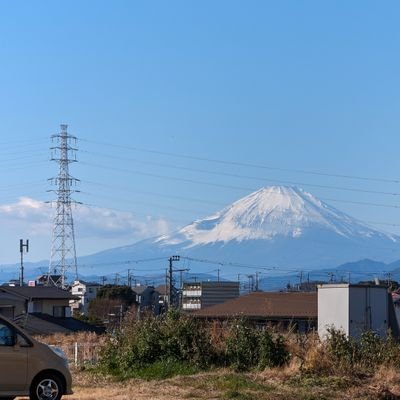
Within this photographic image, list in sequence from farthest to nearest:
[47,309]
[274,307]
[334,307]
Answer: [47,309], [274,307], [334,307]

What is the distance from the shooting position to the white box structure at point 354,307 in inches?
1113

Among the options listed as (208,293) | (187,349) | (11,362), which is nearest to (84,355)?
(187,349)

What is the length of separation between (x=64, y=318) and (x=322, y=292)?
32167 mm

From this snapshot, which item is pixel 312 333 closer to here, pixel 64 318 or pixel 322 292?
pixel 322 292

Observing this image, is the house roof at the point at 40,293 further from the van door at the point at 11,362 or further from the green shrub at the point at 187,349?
the van door at the point at 11,362

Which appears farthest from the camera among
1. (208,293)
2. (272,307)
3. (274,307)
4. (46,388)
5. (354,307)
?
(208,293)

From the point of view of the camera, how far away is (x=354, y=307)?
28.4 m

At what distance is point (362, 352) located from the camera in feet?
65.6

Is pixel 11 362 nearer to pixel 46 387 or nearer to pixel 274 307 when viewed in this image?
pixel 46 387

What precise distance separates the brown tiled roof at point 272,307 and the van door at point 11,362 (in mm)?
31585

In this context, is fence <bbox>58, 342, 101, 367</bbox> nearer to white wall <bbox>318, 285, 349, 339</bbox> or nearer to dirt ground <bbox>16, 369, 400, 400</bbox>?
dirt ground <bbox>16, 369, 400, 400</bbox>

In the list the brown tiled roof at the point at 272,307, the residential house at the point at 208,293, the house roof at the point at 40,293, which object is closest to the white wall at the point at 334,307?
the brown tiled roof at the point at 272,307

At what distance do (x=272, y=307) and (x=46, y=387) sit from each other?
3700cm

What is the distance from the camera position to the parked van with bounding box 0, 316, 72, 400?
13.7m
